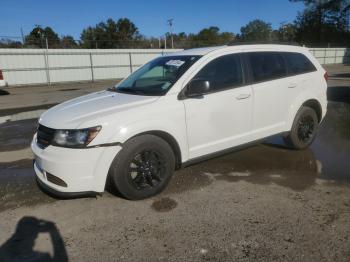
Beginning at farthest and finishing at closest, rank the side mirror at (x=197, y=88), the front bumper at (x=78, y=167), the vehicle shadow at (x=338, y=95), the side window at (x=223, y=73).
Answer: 1. the vehicle shadow at (x=338, y=95)
2. the side window at (x=223, y=73)
3. the side mirror at (x=197, y=88)
4. the front bumper at (x=78, y=167)

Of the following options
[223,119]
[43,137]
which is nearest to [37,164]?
[43,137]

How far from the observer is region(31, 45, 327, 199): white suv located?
349 centimetres

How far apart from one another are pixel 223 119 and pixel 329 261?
2156 mm

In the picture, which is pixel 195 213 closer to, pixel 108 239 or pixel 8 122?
pixel 108 239

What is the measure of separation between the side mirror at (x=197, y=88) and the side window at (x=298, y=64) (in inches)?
75.9

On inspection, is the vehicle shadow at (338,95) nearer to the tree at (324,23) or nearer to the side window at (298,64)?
the side window at (298,64)

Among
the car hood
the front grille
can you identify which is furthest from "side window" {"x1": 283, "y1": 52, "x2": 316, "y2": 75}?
the front grille

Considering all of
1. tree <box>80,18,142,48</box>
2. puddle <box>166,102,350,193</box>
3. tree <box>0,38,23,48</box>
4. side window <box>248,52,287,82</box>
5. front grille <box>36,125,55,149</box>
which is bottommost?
puddle <box>166,102,350,193</box>

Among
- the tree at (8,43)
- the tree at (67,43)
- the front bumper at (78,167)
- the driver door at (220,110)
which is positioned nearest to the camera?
the front bumper at (78,167)

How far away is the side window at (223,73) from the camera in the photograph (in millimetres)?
4331

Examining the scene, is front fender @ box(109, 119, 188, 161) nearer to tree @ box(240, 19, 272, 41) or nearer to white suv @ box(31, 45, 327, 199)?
white suv @ box(31, 45, 327, 199)

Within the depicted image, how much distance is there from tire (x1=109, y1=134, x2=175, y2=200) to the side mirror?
27.4 inches

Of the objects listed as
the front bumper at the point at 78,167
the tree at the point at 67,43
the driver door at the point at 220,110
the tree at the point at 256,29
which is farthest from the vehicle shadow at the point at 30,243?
the tree at the point at 256,29

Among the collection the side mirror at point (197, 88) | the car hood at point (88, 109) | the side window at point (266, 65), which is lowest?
the car hood at point (88, 109)
